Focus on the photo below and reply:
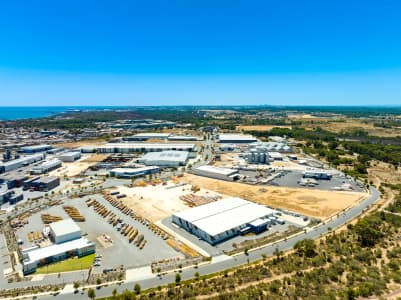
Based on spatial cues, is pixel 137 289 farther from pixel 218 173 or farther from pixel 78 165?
pixel 78 165

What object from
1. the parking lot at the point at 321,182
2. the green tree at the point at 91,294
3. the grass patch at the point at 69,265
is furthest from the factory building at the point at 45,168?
the parking lot at the point at 321,182

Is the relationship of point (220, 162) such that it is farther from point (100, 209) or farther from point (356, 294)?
point (356, 294)

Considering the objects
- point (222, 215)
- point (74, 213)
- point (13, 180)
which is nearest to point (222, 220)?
point (222, 215)

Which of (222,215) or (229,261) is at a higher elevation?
(222,215)

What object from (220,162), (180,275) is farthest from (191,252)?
(220,162)

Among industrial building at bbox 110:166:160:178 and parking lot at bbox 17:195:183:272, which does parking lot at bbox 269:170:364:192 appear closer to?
industrial building at bbox 110:166:160:178

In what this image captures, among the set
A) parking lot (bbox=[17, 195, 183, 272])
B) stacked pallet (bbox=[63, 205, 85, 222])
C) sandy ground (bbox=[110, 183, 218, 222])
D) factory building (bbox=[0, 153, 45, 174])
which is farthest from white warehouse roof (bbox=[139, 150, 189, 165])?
stacked pallet (bbox=[63, 205, 85, 222])
